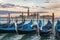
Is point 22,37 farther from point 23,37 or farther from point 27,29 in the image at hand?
point 27,29

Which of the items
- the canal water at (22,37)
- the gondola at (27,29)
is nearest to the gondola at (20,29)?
the gondola at (27,29)

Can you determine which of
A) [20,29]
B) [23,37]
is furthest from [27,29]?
[23,37]

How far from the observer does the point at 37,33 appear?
23.7ft

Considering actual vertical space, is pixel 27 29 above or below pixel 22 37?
above

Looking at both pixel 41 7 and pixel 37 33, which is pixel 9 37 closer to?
pixel 37 33

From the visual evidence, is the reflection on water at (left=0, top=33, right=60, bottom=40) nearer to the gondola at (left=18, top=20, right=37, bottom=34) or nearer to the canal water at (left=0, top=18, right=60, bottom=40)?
the canal water at (left=0, top=18, right=60, bottom=40)

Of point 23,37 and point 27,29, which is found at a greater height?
point 27,29

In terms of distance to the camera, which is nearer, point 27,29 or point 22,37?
point 22,37

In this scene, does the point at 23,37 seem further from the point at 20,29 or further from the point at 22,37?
the point at 20,29

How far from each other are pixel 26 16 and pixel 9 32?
7.81 ft

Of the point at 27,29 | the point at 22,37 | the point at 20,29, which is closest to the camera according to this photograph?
the point at 22,37

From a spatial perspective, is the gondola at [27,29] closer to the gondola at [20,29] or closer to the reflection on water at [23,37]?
the gondola at [20,29]

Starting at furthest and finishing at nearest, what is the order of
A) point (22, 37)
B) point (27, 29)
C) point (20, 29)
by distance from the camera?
point (27, 29)
point (20, 29)
point (22, 37)

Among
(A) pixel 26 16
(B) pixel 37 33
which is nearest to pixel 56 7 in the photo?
(A) pixel 26 16
